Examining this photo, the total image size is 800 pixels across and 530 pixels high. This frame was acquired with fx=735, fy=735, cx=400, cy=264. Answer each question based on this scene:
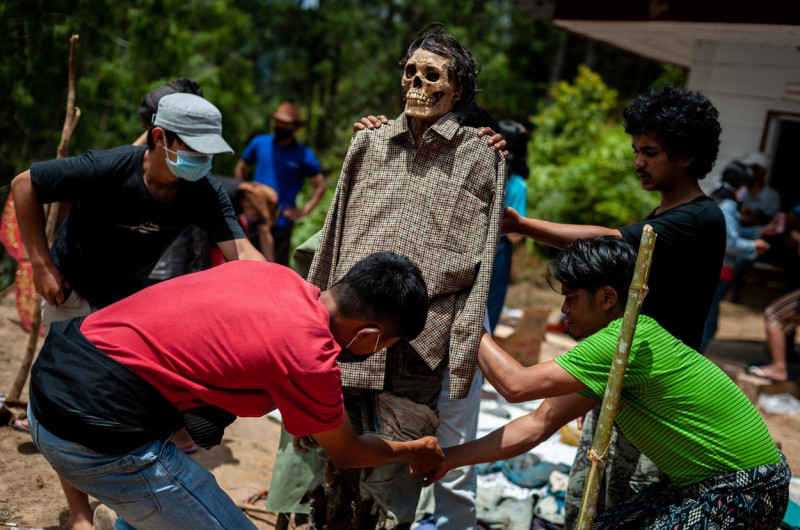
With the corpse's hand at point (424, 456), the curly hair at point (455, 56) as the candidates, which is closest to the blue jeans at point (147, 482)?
the corpse's hand at point (424, 456)

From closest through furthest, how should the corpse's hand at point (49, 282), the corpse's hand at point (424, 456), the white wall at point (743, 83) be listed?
the corpse's hand at point (424, 456), the corpse's hand at point (49, 282), the white wall at point (743, 83)

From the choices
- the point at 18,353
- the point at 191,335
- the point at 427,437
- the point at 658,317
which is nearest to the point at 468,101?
the point at 658,317

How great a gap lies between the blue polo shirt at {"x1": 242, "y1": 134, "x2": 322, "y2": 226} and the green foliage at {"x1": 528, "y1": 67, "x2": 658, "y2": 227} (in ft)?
17.2

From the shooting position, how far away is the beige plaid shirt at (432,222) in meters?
2.85

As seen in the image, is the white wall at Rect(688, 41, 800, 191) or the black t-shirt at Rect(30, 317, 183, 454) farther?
the white wall at Rect(688, 41, 800, 191)

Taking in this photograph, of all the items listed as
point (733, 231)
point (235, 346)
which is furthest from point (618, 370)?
point (733, 231)

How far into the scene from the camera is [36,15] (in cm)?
751

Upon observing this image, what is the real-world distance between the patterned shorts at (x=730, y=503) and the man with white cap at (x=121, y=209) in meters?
1.99

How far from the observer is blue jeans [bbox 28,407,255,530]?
218cm

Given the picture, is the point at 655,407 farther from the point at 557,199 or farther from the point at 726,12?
the point at 557,199

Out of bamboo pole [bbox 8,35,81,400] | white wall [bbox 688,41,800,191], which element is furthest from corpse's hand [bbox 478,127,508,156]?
white wall [bbox 688,41,800,191]

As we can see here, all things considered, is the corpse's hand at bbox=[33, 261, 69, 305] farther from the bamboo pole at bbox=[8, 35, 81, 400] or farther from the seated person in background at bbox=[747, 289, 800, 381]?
the seated person in background at bbox=[747, 289, 800, 381]

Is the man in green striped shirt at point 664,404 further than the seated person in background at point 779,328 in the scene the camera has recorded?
No

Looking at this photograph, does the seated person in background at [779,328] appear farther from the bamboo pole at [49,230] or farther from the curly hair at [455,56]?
the bamboo pole at [49,230]
